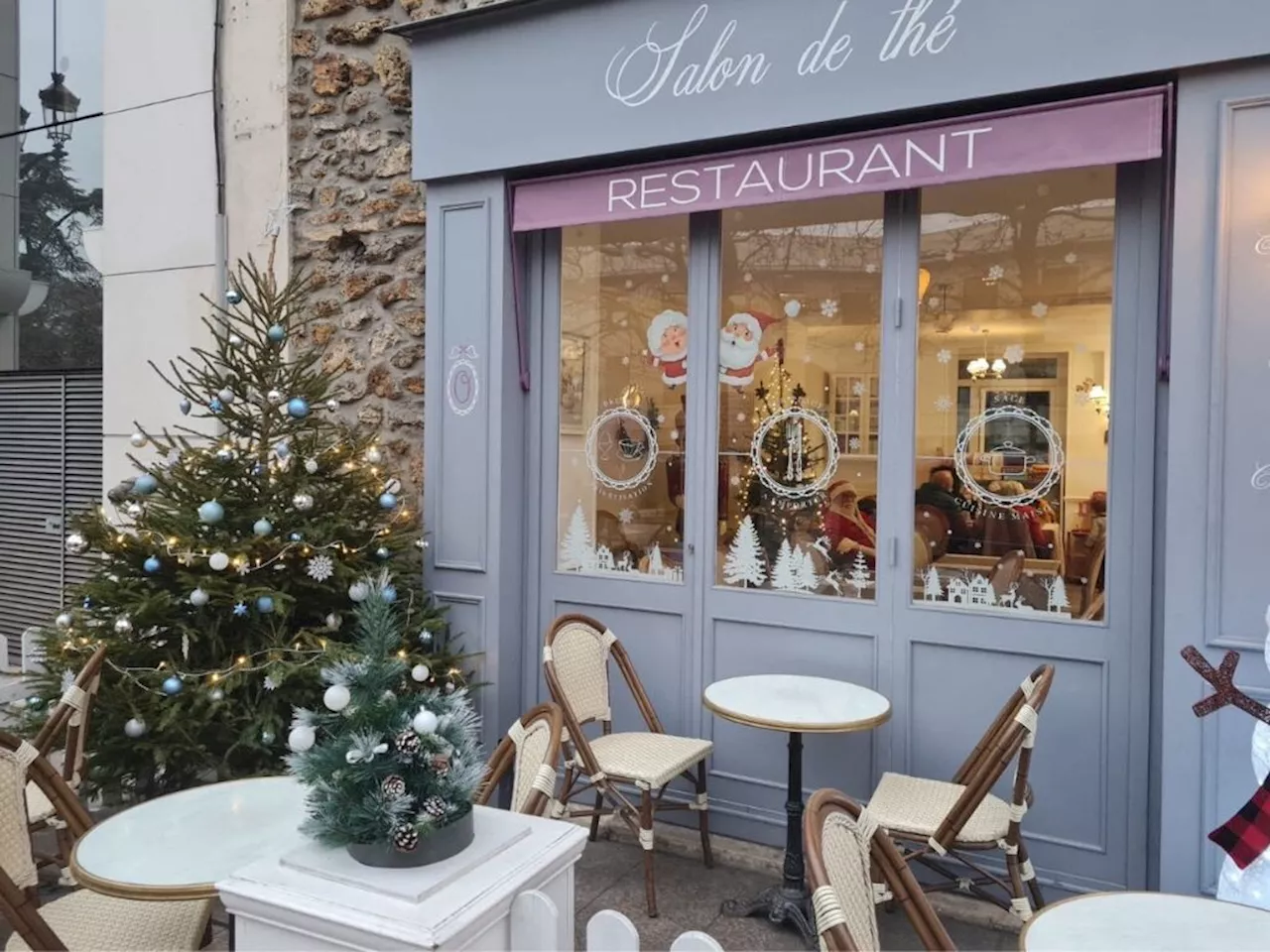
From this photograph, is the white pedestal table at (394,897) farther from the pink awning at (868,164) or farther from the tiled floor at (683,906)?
the pink awning at (868,164)

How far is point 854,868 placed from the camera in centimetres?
179

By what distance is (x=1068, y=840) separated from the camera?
3381 millimetres

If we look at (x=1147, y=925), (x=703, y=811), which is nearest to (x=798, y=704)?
(x=703, y=811)

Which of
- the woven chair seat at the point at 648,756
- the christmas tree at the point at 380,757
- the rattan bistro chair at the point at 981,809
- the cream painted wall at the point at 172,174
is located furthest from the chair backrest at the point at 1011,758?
the cream painted wall at the point at 172,174

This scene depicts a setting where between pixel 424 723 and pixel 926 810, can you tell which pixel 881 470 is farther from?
pixel 424 723

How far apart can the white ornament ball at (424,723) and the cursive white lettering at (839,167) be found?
9.06 feet

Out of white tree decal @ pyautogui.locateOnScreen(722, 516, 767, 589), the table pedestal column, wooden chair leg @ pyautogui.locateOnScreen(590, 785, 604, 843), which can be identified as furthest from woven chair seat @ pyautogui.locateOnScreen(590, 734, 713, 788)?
white tree decal @ pyautogui.locateOnScreen(722, 516, 767, 589)

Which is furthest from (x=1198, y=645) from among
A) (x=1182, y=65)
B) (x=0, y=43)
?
(x=0, y=43)

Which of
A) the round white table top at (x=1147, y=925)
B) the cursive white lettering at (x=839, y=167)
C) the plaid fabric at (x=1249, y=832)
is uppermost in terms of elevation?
the cursive white lettering at (x=839, y=167)

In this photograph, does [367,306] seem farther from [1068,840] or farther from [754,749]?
[1068,840]

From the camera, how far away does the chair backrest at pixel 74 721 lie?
10.7 ft

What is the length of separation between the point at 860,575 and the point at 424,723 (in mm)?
2564

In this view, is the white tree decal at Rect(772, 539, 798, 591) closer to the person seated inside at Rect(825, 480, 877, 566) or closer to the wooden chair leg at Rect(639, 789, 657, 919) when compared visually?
the person seated inside at Rect(825, 480, 877, 566)

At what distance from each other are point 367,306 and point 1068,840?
3.99 metres
